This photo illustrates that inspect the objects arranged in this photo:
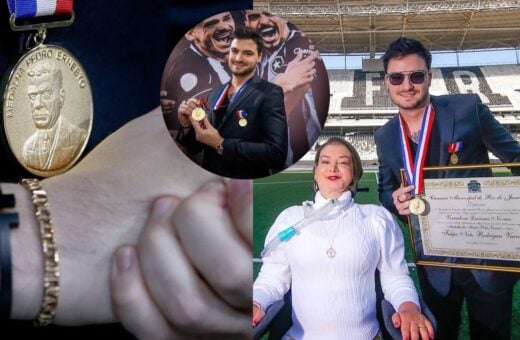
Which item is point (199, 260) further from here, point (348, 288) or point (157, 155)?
point (348, 288)

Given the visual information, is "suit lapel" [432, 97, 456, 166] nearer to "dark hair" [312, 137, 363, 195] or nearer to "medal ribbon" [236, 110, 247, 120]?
"dark hair" [312, 137, 363, 195]

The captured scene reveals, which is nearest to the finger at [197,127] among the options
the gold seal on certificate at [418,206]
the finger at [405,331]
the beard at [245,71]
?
the beard at [245,71]

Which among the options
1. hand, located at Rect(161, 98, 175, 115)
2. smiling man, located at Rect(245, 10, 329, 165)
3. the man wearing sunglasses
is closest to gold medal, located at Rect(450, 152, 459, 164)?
the man wearing sunglasses

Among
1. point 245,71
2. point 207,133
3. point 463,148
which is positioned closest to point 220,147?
point 207,133

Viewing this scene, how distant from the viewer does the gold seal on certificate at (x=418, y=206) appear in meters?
0.97

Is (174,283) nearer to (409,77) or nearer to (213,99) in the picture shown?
(213,99)

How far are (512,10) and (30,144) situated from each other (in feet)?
3.17

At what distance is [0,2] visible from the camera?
94 centimetres

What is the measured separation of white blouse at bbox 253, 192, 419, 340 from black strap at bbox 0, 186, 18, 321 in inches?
17.3

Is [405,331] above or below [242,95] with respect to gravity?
below

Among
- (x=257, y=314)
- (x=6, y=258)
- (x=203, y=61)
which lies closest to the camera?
(x=6, y=258)

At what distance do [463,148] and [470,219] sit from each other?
14 centimetres

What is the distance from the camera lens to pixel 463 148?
961 mm

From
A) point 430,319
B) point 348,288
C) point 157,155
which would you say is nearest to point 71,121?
point 157,155
